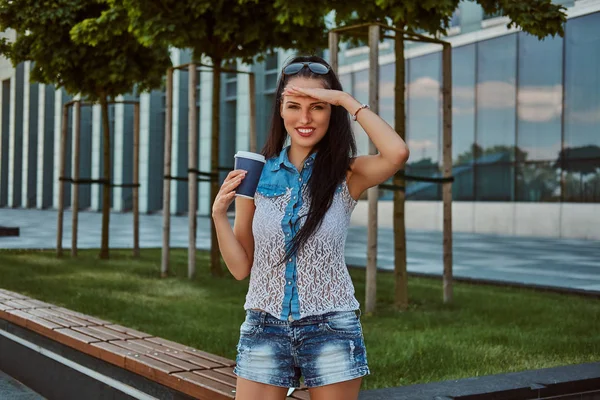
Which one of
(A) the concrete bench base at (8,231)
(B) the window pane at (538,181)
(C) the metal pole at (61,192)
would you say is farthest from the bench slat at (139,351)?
(B) the window pane at (538,181)

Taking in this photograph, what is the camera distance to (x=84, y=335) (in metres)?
4.73

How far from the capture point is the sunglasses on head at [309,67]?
2.58 meters

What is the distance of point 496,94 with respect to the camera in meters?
25.6

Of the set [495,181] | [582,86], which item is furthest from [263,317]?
[495,181]

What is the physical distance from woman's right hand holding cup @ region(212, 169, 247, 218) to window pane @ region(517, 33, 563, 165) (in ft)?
73.4

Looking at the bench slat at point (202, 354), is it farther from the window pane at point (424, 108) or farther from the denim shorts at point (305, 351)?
the window pane at point (424, 108)

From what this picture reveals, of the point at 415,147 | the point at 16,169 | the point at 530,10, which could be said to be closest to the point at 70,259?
the point at 530,10

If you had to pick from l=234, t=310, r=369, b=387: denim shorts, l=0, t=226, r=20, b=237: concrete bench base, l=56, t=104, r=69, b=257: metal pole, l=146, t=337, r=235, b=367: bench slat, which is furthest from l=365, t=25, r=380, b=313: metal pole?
l=0, t=226, r=20, b=237: concrete bench base

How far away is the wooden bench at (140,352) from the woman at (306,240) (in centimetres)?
92

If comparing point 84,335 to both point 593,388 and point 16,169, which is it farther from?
point 16,169

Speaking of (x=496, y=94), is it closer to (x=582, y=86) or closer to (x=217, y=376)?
(x=582, y=86)

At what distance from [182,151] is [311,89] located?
124 feet

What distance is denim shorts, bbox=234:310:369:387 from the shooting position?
2.45m

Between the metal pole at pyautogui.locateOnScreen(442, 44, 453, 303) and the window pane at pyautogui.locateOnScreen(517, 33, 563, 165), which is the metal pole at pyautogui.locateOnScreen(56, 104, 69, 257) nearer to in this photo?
the metal pole at pyautogui.locateOnScreen(442, 44, 453, 303)
